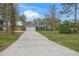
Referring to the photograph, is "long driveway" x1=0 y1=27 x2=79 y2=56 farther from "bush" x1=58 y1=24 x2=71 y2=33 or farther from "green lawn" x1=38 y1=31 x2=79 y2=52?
"bush" x1=58 y1=24 x2=71 y2=33

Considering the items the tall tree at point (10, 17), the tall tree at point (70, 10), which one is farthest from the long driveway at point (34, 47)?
the tall tree at point (70, 10)

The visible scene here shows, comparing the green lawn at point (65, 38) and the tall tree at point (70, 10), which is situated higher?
the tall tree at point (70, 10)

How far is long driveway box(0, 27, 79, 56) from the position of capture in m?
16.2

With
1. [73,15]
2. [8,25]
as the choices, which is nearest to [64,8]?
[73,15]

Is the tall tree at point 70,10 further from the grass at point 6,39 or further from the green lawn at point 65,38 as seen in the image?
the grass at point 6,39

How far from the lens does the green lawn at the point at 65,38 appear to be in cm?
1639

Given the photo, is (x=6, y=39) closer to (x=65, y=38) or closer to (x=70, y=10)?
(x=65, y=38)

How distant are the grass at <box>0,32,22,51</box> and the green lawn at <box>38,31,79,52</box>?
59 centimetres

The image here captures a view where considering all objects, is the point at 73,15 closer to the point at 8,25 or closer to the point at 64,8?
the point at 64,8

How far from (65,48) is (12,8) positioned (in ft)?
4.71

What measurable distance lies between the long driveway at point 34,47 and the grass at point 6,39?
0.30 ft

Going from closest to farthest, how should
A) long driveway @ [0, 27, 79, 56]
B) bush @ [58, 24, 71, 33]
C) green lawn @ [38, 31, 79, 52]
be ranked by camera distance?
long driveway @ [0, 27, 79, 56] → green lawn @ [38, 31, 79, 52] → bush @ [58, 24, 71, 33]

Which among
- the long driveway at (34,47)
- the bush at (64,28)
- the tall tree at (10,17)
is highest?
the tall tree at (10,17)

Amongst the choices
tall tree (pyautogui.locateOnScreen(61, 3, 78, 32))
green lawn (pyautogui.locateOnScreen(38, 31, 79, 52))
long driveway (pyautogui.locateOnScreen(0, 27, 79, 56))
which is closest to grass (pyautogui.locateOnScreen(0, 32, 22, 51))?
long driveway (pyautogui.locateOnScreen(0, 27, 79, 56))
